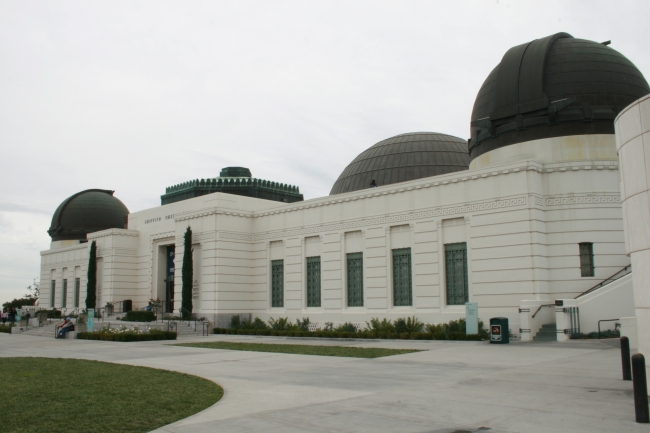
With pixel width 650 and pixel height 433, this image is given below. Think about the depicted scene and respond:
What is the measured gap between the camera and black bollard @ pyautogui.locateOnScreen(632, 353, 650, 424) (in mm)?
7953

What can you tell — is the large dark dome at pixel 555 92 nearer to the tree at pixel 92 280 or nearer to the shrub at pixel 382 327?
the shrub at pixel 382 327

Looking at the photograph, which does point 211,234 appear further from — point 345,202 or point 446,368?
point 446,368

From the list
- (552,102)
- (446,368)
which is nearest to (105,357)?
(446,368)

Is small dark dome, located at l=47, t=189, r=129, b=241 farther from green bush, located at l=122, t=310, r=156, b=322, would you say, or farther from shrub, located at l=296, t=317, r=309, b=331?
shrub, located at l=296, t=317, r=309, b=331

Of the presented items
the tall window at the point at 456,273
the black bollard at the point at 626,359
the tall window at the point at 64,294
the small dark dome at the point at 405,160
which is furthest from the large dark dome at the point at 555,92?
the tall window at the point at 64,294

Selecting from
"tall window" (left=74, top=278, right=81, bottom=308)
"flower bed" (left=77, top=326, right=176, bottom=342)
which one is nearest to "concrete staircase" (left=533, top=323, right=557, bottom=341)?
"flower bed" (left=77, top=326, right=176, bottom=342)

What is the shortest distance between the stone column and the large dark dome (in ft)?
58.4

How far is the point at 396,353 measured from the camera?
19.0 meters

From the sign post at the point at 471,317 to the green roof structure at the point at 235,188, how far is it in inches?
980

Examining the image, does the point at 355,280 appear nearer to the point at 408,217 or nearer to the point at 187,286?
the point at 408,217

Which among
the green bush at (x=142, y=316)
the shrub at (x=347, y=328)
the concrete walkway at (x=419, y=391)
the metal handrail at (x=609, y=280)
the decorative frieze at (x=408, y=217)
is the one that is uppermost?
the decorative frieze at (x=408, y=217)

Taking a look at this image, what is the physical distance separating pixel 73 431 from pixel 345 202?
80.2 feet

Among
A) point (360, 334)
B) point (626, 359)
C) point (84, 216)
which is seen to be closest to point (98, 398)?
point (626, 359)

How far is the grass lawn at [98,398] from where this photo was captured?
828 cm
